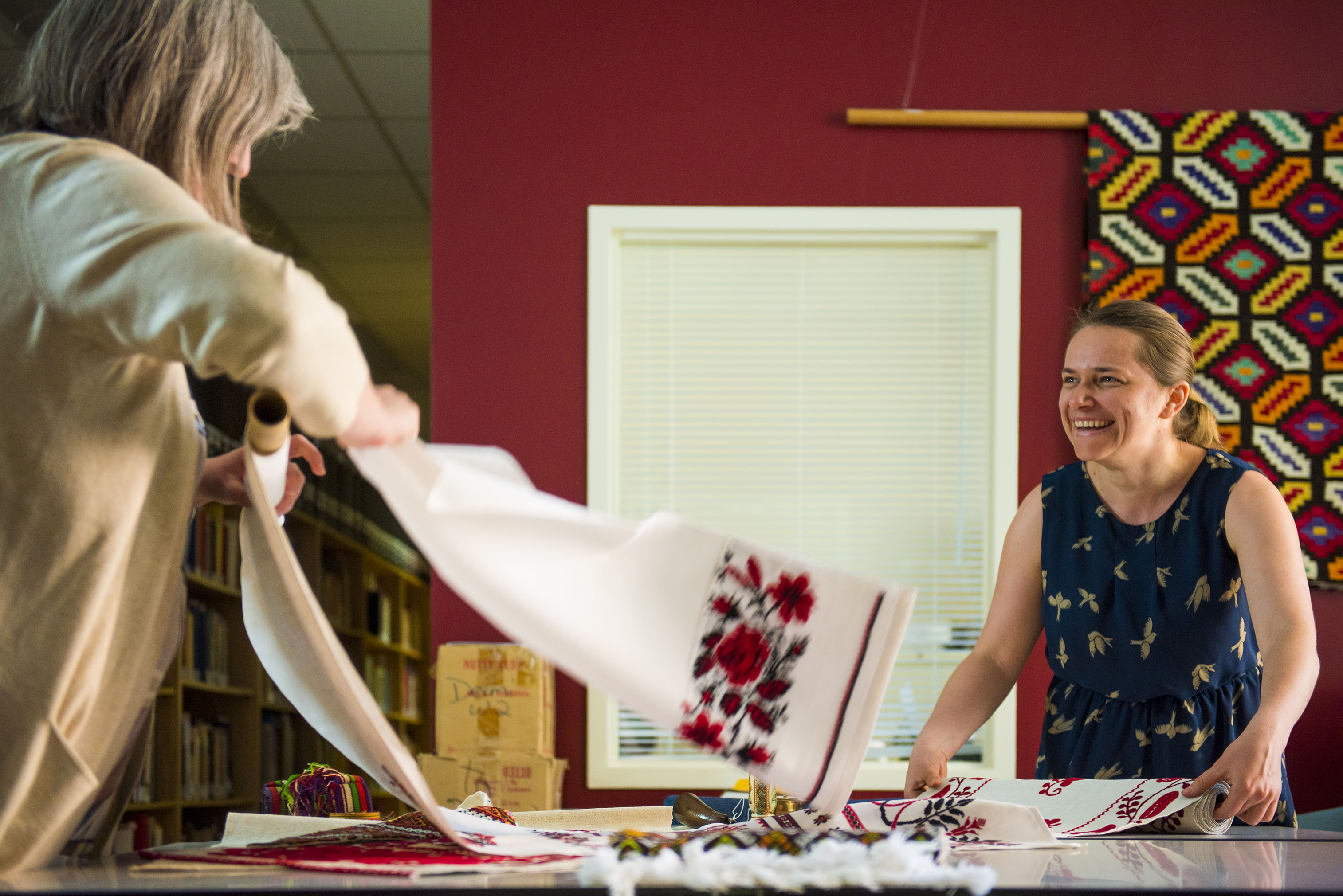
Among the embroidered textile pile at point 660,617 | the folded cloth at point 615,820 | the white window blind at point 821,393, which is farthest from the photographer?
the white window blind at point 821,393

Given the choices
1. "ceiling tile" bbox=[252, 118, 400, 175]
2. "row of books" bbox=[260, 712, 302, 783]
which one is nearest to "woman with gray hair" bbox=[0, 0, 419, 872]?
"ceiling tile" bbox=[252, 118, 400, 175]

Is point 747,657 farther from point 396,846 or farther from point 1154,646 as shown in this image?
point 1154,646

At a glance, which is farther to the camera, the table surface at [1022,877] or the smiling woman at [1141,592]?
the smiling woman at [1141,592]

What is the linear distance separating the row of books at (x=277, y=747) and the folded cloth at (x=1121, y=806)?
534 centimetres

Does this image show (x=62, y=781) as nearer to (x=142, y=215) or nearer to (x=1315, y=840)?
(x=142, y=215)

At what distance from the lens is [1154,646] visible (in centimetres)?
187

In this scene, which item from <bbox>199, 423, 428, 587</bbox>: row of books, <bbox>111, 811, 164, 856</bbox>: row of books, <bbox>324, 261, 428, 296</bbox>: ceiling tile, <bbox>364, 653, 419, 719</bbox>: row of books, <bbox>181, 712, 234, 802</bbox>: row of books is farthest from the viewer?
<bbox>364, 653, 419, 719</bbox>: row of books

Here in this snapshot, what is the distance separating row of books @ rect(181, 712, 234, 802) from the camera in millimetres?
5199

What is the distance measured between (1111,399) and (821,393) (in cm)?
174

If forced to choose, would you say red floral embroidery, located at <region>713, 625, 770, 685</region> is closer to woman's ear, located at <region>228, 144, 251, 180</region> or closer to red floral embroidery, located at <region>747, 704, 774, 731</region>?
red floral embroidery, located at <region>747, 704, 774, 731</region>

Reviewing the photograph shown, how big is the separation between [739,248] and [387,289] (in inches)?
130

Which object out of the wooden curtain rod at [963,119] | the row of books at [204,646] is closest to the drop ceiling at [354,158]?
the wooden curtain rod at [963,119]

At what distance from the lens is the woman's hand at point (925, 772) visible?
1.63 metres

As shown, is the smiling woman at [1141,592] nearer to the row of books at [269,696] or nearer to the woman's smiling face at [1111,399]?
the woman's smiling face at [1111,399]
